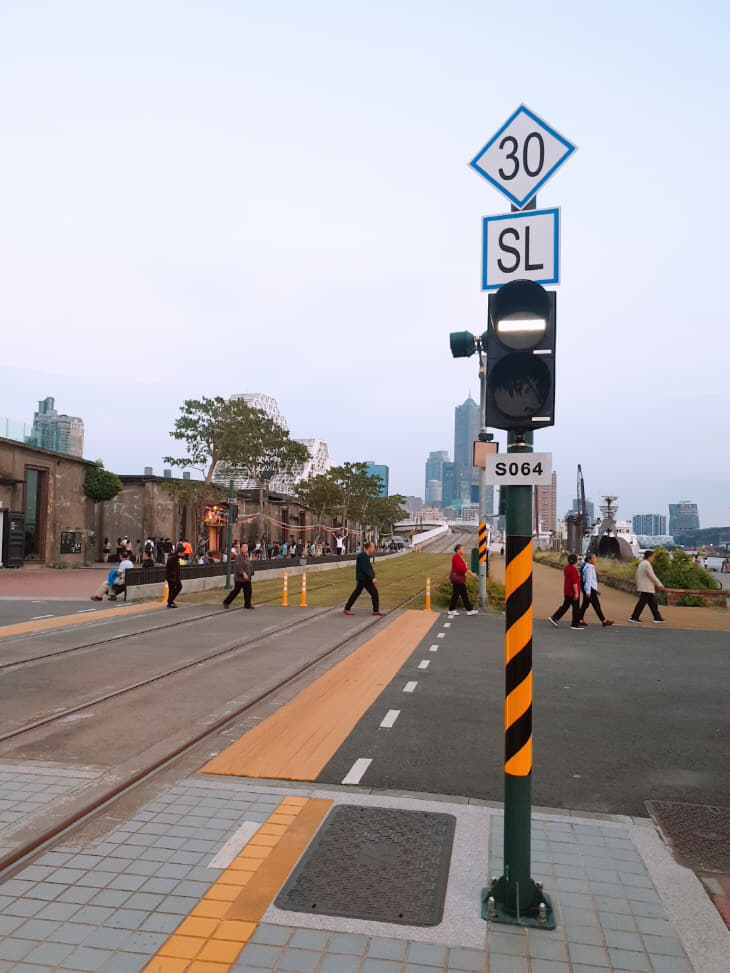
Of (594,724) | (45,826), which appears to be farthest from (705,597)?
(45,826)

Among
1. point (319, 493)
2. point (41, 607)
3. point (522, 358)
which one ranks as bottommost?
point (41, 607)

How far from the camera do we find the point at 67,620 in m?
16.0

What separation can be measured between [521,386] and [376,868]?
9.48 feet

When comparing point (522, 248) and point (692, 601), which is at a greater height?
A: point (522, 248)

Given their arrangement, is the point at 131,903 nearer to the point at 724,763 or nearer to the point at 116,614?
the point at 724,763

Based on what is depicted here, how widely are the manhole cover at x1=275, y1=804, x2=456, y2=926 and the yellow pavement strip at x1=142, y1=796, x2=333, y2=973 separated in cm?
11

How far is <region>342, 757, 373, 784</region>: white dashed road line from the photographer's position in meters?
5.81

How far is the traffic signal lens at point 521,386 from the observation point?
13.6ft

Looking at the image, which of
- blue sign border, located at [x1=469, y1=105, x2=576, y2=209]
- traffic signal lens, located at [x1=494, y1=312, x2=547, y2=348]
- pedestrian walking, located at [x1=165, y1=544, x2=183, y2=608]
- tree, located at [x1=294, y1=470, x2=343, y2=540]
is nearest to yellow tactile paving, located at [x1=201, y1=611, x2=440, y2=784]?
traffic signal lens, located at [x1=494, y1=312, x2=547, y2=348]

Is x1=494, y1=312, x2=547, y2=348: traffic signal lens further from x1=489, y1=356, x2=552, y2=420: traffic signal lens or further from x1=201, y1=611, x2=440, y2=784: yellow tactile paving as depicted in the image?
x1=201, y1=611, x2=440, y2=784: yellow tactile paving

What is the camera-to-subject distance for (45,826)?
4.77 meters

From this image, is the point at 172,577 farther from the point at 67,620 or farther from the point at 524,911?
the point at 524,911

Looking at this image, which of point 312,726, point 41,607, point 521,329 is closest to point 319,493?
point 41,607

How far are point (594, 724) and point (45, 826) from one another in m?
5.38
